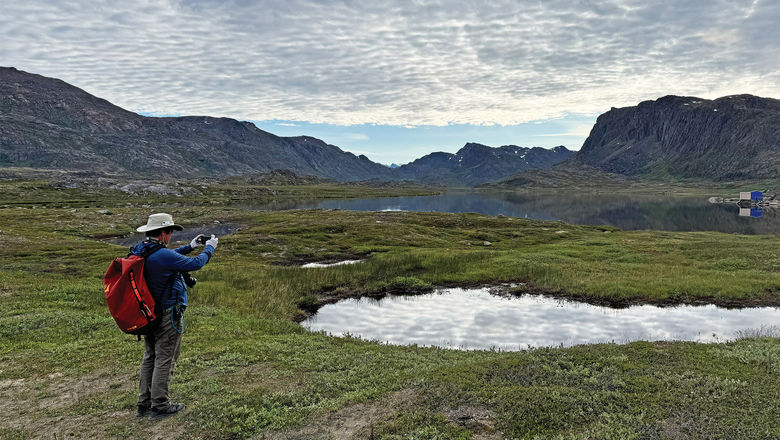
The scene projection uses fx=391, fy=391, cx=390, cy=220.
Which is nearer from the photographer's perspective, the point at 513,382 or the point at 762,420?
the point at 762,420

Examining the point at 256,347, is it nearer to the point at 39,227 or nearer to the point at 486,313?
the point at 486,313

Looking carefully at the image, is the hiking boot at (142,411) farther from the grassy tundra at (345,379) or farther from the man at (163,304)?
the grassy tundra at (345,379)

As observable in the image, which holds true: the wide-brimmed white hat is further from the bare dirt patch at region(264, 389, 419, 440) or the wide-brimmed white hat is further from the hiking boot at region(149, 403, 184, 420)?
the bare dirt patch at region(264, 389, 419, 440)

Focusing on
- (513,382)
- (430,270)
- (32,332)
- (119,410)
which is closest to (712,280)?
(430,270)

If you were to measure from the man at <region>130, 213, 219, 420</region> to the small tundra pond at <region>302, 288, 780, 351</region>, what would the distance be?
488 inches

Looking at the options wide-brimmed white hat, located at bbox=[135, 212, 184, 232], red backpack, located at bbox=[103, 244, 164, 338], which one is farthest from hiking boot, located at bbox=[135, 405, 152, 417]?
wide-brimmed white hat, located at bbox=[135, 212, 184, 232]

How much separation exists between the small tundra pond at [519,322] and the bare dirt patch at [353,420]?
9510mm

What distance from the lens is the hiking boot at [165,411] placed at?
34.0ft

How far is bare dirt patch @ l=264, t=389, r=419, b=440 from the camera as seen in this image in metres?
9.72

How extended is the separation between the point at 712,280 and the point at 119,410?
40291 mm

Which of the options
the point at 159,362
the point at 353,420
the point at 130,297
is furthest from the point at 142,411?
the point at 353,420

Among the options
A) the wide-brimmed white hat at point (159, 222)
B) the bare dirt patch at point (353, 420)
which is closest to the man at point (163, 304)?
the wide-brimmed white hat at point (159, 222)

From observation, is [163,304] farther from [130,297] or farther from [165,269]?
[165,269]

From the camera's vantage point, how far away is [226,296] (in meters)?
26.7
